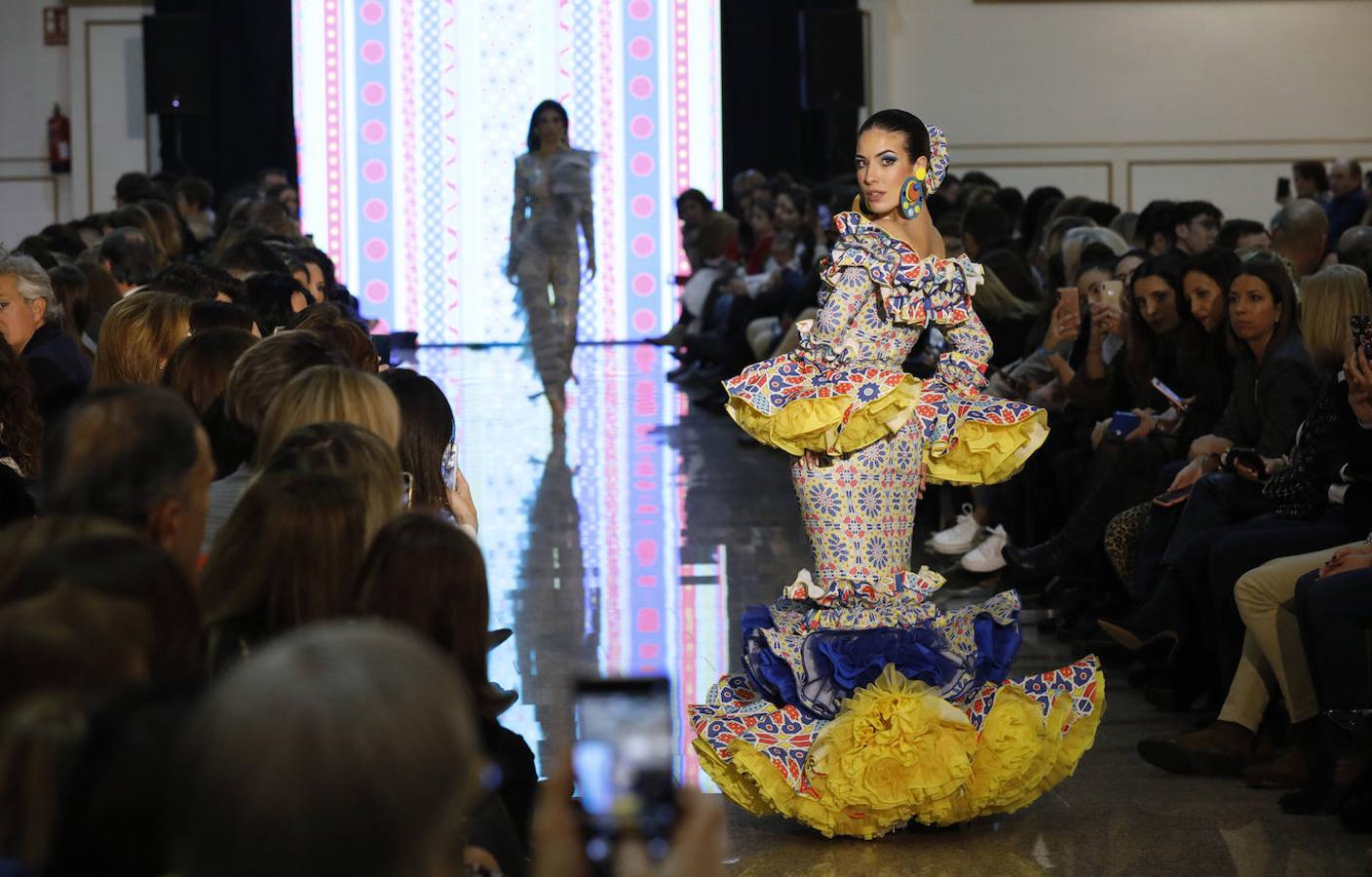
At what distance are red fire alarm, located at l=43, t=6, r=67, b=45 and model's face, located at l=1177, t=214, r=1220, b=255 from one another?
990 cm

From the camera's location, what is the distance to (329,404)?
8.47 feet

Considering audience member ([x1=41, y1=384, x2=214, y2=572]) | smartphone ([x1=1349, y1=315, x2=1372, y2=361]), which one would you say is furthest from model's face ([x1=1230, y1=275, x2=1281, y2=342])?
audience member ([x1=41, y1=384, x2=214, y2=572])

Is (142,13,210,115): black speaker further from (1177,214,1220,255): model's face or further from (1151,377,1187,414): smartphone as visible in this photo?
(1151,377,1187,414): smartphone

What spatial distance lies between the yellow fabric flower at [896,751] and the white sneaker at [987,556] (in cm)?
255

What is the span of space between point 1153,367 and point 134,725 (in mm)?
4357

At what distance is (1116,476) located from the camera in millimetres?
5121

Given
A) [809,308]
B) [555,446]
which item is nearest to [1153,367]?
[809,308]

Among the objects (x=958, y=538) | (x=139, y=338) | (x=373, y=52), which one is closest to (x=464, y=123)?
(x=373, y=52)

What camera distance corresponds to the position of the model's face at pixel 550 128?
947 centimetres

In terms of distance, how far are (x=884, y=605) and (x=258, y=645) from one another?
174 centimetres

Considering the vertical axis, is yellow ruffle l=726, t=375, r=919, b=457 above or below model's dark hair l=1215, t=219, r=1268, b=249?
below

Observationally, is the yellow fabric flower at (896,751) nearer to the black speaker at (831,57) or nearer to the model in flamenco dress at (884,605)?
the model in flamenco dress at (884,605)

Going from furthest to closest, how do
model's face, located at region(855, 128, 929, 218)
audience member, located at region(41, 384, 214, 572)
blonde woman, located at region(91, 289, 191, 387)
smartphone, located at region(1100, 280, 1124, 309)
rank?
smartphone, located at region(1100, 280, 1124, 309)
blonde woman, located at region(91, 289, 191, 387)
model's face, located at region(855, 128, 929, 218)
audience member, located at region(41, 384, 214, 572)

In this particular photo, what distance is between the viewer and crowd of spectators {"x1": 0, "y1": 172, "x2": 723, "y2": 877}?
107 cm
